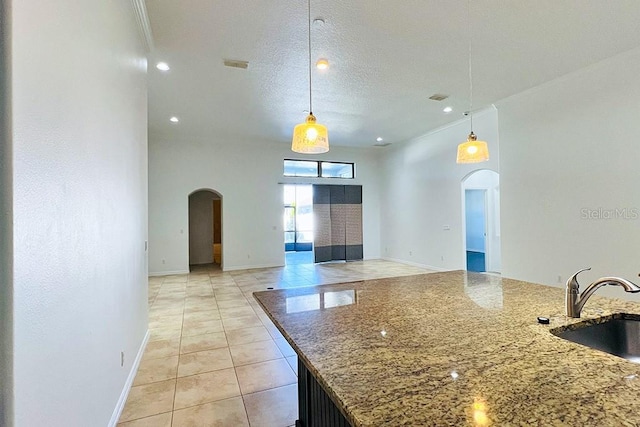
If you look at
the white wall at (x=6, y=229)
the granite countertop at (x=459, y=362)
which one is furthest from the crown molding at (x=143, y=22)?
the granite countertop at (x=459, y=362)

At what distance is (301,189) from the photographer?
10.7 m

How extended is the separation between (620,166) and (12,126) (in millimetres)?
5892

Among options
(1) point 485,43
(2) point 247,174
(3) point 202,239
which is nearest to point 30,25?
(1) point 485,43

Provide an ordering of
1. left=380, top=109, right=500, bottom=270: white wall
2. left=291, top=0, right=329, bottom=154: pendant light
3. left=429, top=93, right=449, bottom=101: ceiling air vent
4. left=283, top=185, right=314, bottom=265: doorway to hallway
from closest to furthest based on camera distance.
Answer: left=291, top=0, right=329, bottom=154: pendant light, left=429, top=93, right=449, bottom=101: ceiling air vent, left=380, top=109, right=500, bottom=270: white wall, left=283, top=185, right=314, bottom=265: doorway to hallway

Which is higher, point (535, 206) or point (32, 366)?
point (535, 206)

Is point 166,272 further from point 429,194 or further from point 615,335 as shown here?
point 615,335

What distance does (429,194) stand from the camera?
26.4ft

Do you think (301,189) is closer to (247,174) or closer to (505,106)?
(247,174)

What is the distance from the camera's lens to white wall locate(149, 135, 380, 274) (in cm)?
765

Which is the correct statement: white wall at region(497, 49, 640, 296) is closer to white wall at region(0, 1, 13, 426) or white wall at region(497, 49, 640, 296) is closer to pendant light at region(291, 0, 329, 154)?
pendant light at region(291, 0, 329, 154)

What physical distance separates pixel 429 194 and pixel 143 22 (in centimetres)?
696

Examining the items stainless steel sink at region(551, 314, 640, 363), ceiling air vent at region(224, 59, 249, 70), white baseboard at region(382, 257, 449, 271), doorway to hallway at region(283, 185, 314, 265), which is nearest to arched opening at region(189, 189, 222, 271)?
doorway to hallway at region(283, 185, 314, 265)

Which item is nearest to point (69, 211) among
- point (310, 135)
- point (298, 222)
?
point (310, 135)

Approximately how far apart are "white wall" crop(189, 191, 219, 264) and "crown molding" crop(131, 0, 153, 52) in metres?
6.51
